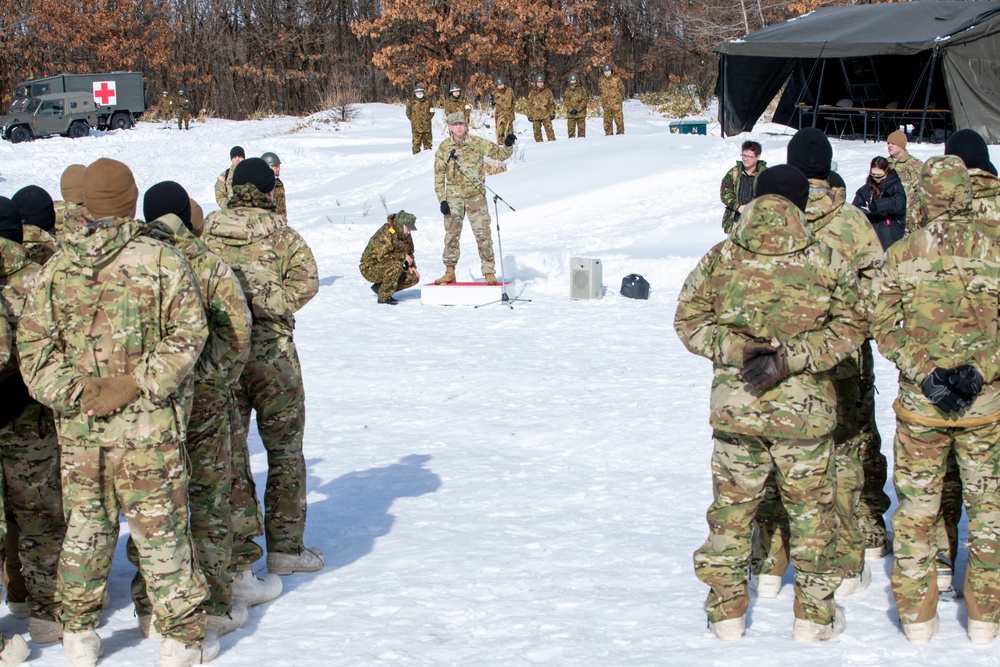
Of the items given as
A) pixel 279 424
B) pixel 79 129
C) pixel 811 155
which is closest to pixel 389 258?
pixel 279 424

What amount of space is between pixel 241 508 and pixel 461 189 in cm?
848

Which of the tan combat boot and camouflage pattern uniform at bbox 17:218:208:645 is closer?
camouflage pattern uniform at bbox 17:218:208:645

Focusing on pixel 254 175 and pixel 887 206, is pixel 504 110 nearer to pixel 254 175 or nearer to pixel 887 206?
pixel 887 206

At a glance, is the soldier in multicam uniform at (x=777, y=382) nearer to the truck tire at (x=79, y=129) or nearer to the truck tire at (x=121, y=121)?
the truck tire at (x=79, y=129)

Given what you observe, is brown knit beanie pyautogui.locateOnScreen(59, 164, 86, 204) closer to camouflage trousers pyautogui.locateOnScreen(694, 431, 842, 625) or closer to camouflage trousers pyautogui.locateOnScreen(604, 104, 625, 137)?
camouflage trousers pyautogui.locateOnScreen(694, 431, 842, 625)

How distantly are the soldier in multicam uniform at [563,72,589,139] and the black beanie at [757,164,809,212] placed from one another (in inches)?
815

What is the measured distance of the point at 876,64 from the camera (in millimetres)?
22844

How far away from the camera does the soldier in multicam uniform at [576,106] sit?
24.6 meters

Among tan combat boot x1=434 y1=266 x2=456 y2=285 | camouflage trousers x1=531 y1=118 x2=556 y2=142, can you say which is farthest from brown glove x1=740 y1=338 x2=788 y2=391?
camouflage trousers x1=531 y1=118 x2=556 y2=142

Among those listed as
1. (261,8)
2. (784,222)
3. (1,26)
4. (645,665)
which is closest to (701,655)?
(645,665)

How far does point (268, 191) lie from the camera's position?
5340mm

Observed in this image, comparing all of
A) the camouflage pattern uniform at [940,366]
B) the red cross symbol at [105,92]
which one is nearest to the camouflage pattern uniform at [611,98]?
the camouflage pattern uniform at [940,366]

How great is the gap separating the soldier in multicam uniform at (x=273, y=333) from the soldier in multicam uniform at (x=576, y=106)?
19946 millimetres

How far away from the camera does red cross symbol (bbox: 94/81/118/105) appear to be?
3931 centimetres
